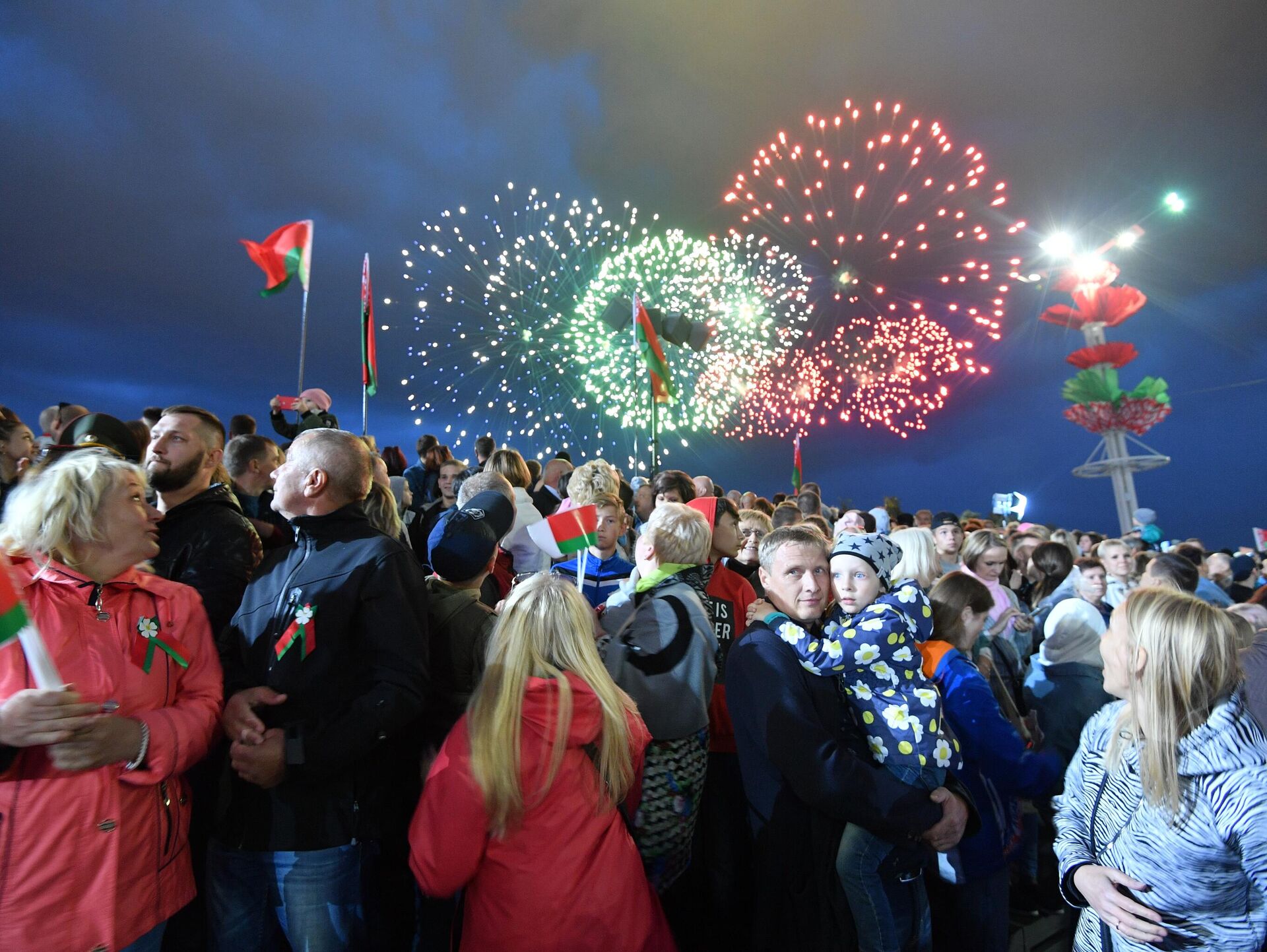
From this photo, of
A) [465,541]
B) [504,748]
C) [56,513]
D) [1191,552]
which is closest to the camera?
[56,513]

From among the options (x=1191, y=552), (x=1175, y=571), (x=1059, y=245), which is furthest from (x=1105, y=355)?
(x=1175, y=571)

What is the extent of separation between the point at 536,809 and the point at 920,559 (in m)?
3.65

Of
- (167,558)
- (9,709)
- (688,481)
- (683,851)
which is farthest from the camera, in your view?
(688,481)

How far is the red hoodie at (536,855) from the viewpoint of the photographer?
2416mm

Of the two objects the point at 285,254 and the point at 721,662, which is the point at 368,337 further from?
the point at 721,662

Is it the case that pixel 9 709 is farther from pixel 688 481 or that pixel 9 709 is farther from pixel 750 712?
pixel 688 481

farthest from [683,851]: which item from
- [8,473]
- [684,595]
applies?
[8,473]

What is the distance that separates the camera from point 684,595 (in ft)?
11.7

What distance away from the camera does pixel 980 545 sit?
649 centimetres

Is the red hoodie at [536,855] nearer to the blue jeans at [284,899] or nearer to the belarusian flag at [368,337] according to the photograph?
the blue jeans at [284,899]

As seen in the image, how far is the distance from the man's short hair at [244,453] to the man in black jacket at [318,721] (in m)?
1.97

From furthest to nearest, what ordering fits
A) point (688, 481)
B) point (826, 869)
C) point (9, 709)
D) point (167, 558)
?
point (688, 481)
point (167, 558)
point (826, 869)
point (9, 709)

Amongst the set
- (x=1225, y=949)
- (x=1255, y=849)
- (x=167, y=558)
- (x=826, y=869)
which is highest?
(x=167, y=558)

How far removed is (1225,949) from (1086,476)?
45653mm
